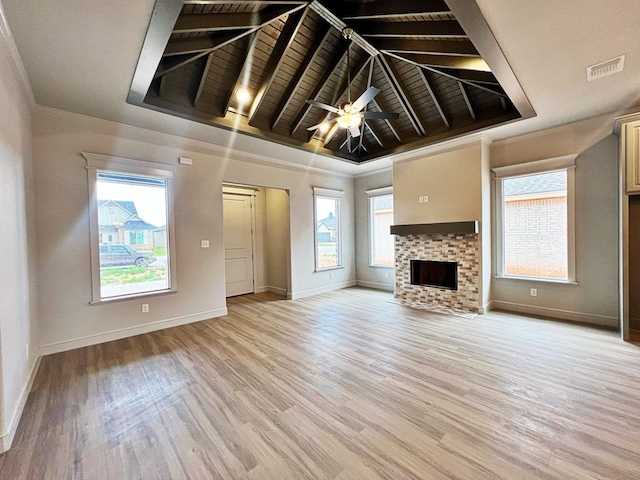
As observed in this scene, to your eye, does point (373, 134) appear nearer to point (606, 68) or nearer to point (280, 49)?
point (280, 49)

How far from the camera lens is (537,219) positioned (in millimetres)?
4422

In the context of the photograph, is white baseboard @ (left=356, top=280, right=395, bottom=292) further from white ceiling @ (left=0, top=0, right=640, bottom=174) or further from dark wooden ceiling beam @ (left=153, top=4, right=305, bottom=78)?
dark wooden ceiling beam @ (left=153, top=4, right=305, bottom=78)

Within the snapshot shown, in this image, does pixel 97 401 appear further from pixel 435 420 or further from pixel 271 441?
pixel 435 420

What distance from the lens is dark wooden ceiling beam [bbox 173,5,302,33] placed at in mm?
2482

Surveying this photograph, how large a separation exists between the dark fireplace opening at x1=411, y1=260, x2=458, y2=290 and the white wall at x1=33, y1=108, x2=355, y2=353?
319cm

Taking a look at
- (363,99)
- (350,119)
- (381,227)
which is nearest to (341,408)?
(350,119)

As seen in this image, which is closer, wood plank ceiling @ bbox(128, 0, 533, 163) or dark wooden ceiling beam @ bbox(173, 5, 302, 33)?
dark wooden ceiling beam @ bbox(173, 5, 302, 33)

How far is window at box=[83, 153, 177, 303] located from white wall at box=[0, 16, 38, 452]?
63 cm

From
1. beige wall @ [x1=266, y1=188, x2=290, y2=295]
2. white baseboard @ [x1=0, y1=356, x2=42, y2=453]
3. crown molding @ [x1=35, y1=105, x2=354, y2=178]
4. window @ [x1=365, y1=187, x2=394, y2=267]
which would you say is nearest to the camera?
white baseboard @ [x1=0, y1=356, x2=42, y2=453]

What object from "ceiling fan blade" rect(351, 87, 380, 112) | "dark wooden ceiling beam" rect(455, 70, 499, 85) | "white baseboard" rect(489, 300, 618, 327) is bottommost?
"white baseboard" rect(489, 300, 618, 327)

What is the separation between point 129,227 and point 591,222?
22.1ft

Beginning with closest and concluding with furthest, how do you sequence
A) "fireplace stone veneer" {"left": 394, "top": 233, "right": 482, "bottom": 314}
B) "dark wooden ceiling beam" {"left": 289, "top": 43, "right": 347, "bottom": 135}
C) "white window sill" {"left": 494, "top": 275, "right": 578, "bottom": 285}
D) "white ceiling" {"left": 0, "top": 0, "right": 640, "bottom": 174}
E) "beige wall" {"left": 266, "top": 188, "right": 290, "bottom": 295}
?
1. "white ceiling" {"left": 0, "top": 0, "right": 640, "bottom": 174}
2. "dark wooden ceiling beam" {"left": 289, "top": 43, "right": 347, "bottom": 135}
3. "white window sill" {"left": 494, "top": 275, "right": 578, "bottom": 285}
4. "fireplace stone veneer" {"left": 394, "top": 233, "right": 482, "bottom": 314}
5. "beige wall" {"left": 266, "top": 188, "right": 290, "bottom": 295}

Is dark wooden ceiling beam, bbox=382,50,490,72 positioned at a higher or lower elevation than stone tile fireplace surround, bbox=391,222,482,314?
higher

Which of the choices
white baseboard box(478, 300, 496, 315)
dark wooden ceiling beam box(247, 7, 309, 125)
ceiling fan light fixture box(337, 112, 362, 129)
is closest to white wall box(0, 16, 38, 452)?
dark wooden ceiling beam box(247, 7, 309, 125)
